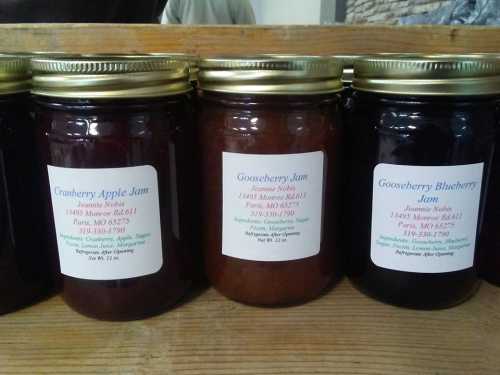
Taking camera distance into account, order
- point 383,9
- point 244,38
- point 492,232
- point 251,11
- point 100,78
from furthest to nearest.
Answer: point 383,9, point 251,11, point 244,38, point 492,232, point 100,78

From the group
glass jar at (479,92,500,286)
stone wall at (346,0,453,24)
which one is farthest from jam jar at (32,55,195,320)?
stone wall at (346,0,453,24)

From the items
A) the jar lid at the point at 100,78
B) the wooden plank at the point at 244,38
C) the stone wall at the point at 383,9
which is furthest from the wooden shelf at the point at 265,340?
the stone wall at the point at 383,9

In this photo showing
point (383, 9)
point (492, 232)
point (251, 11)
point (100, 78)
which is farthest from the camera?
point (383, 9)

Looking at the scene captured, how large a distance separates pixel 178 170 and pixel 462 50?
→ 47cm

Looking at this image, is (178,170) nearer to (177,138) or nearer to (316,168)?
(177,138)

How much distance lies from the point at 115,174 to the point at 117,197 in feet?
0.08

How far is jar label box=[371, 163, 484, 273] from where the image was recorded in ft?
1.54

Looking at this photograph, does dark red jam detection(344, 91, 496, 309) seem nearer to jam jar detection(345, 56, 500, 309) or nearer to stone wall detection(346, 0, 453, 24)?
jam jar detection(345, 56, 500, 309)

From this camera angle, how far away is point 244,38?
0.68 meters

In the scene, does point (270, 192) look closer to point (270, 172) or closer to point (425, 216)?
point (270, 172)

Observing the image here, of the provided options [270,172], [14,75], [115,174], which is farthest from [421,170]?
[14,75]

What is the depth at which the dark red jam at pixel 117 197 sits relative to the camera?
0.44m

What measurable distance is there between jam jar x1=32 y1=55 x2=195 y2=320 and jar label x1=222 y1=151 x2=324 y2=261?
0.21 feet

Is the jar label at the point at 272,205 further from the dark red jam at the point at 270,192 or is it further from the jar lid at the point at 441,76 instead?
the jar lid at the point at 441,76
